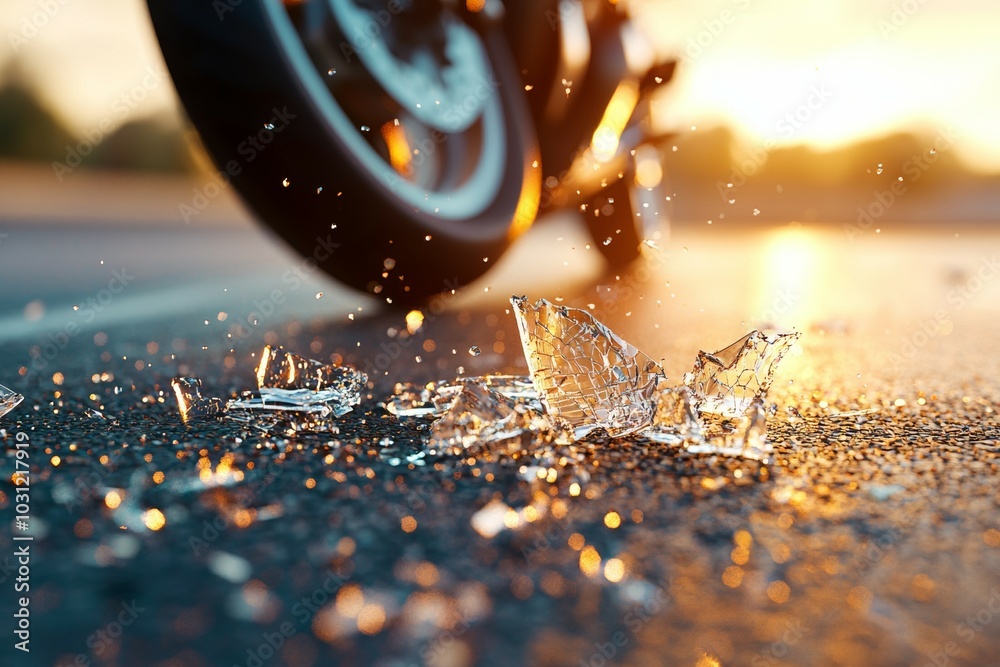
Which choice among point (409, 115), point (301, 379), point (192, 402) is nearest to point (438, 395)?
point (301, 379)

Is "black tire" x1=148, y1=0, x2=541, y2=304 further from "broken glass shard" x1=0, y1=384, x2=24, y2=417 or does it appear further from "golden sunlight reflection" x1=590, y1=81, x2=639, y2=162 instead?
"broken glass shard" x1=0, y1=384, x2=24, y2=417

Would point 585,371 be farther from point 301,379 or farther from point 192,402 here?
point 192,402

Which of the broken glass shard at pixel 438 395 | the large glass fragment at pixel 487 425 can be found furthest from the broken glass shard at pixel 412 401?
the large glass fragment at pixel 487 425

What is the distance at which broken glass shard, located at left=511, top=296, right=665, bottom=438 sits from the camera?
117 cm

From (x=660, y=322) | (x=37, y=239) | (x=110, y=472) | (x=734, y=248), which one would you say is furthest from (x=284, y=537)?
(x=37, y=239)

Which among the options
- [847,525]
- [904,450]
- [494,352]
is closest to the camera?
[847,525]

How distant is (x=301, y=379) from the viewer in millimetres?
1337

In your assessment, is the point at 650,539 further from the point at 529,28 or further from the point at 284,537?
the point at 529,28

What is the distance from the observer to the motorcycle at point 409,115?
162cm

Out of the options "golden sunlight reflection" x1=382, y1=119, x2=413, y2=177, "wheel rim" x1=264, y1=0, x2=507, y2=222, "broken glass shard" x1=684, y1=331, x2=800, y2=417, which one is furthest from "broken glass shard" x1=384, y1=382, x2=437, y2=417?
"golden sunlight reflection" x1=382, y1=119, x2=413, y2=177

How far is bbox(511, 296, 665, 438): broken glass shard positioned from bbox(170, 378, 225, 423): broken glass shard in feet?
1.63

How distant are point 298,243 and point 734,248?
170 inches

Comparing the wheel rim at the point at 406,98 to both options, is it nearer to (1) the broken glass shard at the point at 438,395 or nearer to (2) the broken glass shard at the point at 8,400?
(1) the broken glass shard at the point at 438,395

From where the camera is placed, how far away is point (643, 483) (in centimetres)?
95
